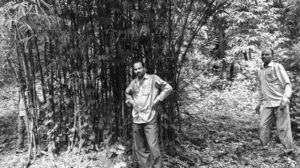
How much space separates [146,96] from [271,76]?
1.65 meters

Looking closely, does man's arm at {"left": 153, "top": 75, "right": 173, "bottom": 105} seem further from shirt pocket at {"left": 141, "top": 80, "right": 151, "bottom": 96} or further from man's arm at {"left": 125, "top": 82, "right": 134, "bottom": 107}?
man's arm at {"left": 125, "top": 82, "right": 134, "bottom": 107}

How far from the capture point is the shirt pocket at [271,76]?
11.0 feet

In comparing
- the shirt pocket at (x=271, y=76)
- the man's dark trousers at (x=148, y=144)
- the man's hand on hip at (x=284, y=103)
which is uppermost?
the shirt pocket at (x=271, y=76)

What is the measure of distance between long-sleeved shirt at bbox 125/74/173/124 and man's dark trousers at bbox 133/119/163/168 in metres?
0.09

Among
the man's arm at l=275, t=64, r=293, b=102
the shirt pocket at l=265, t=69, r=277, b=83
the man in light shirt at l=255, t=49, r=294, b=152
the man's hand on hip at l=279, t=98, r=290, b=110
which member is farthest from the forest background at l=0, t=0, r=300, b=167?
the shirt pocket at l=265, t=69, r=277, b=83

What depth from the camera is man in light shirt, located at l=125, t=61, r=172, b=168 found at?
9.78 ft

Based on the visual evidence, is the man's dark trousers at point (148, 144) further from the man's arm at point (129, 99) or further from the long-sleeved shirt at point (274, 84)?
the long-sleeved shirt at point (274, 84)

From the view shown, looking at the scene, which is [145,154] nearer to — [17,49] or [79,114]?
[79,114]

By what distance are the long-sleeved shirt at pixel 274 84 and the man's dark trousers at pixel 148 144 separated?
1538 mm

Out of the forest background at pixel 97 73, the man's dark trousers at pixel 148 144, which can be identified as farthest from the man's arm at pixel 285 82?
the man's dark trousers at pixel 148 144

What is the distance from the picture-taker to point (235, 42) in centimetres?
848

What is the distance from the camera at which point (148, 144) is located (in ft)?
9.87

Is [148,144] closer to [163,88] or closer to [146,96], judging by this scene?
[146,96]

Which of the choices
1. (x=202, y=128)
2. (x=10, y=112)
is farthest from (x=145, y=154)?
(x=10, y=112)
